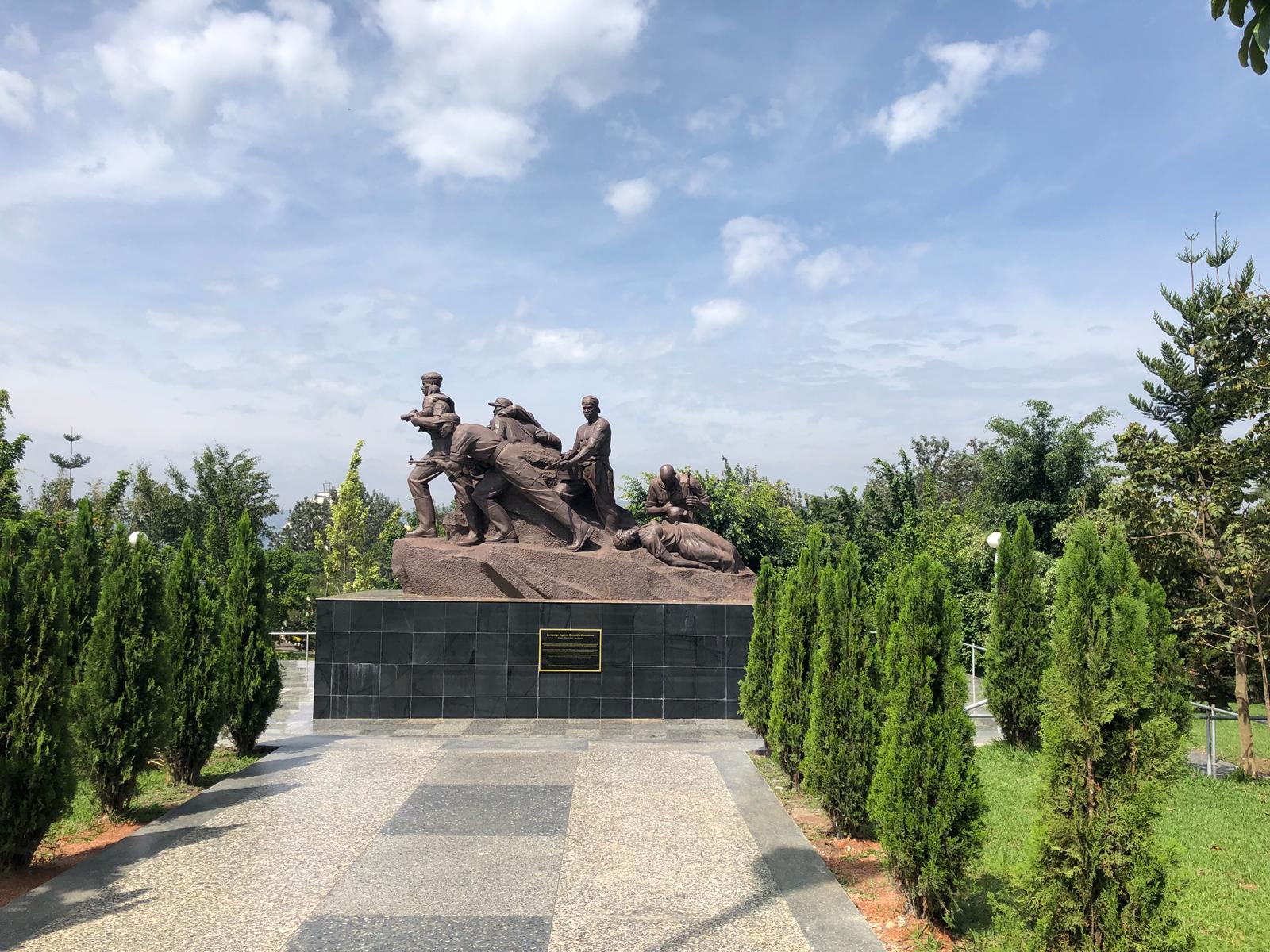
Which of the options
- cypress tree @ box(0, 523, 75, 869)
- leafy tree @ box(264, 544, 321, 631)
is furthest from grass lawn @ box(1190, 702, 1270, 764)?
leafy tree @ box(264, 544, 321, 631)

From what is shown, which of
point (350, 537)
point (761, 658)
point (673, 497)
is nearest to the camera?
point (761, 658)

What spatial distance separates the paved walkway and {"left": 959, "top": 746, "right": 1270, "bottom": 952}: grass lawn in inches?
41.0

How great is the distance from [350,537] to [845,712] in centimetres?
2344

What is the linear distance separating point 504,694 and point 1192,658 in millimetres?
8367

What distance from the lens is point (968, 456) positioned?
138 ft

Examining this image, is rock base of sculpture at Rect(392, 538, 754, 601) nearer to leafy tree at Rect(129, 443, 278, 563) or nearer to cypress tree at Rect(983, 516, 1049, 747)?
cypress tree at Rect(983, 516, 1049, 747)

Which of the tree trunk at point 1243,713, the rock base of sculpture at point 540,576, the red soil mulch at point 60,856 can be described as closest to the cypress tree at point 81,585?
the red soil mulch at point 60,856

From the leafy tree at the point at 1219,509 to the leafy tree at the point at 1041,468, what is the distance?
863 centimetres

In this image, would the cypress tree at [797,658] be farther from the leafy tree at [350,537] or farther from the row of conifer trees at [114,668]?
the leafy tree at [350,537]

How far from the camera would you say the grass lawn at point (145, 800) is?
6160 millimetres

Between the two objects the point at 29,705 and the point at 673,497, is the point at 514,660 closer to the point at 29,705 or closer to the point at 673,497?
the point at 673,497

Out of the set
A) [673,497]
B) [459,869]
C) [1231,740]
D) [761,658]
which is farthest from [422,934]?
[1231,740]

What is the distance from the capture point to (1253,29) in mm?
2434

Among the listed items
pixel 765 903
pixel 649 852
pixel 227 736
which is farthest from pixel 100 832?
pixel 765 903
